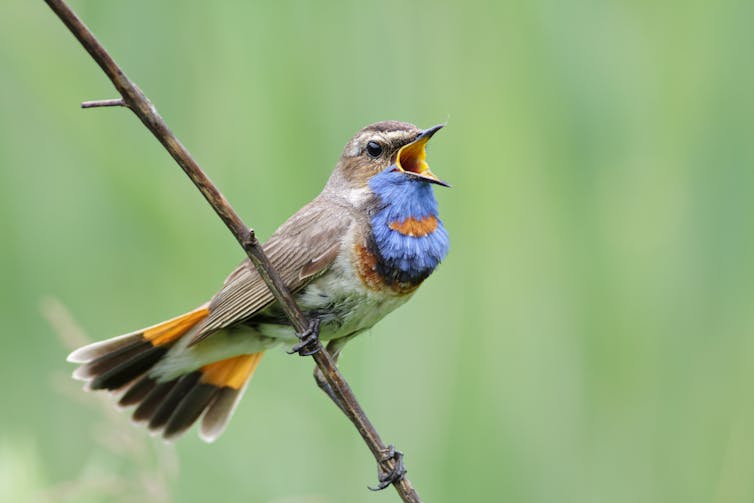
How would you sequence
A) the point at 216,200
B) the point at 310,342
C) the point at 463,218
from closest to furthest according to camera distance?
the point at 216,200
the point at 310,342
the point at 463,218

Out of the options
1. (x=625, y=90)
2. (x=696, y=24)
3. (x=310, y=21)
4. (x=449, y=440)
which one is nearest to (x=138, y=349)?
(x=449, y=440)

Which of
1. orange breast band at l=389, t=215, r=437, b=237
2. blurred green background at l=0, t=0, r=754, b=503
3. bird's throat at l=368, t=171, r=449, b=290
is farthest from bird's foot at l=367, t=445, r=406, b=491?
orange breast band at l=389, t=215, r=437, b=237

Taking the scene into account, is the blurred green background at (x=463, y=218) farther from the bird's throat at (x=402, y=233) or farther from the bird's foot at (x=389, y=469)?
the bird's throat at (x=402, y=233)

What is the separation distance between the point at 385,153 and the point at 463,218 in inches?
28.6

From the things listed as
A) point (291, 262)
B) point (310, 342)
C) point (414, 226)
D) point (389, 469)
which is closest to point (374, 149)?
point (414, 226)

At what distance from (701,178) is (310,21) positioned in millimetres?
1336

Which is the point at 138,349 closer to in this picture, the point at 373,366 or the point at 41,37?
the point at 373,366

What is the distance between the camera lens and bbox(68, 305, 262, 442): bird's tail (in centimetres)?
324

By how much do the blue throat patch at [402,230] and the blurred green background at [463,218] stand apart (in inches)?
16.7

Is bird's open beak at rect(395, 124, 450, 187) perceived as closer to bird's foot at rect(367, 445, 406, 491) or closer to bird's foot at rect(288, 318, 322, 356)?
bird's foot at rect(288, 318, 322, 356)

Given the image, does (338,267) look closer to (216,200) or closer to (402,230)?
(402,230)

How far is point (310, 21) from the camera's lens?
3678 mm

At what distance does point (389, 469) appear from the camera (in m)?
2.70

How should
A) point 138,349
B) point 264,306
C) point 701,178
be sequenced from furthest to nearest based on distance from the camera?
point 701,178, point 138,349, point 264,306
